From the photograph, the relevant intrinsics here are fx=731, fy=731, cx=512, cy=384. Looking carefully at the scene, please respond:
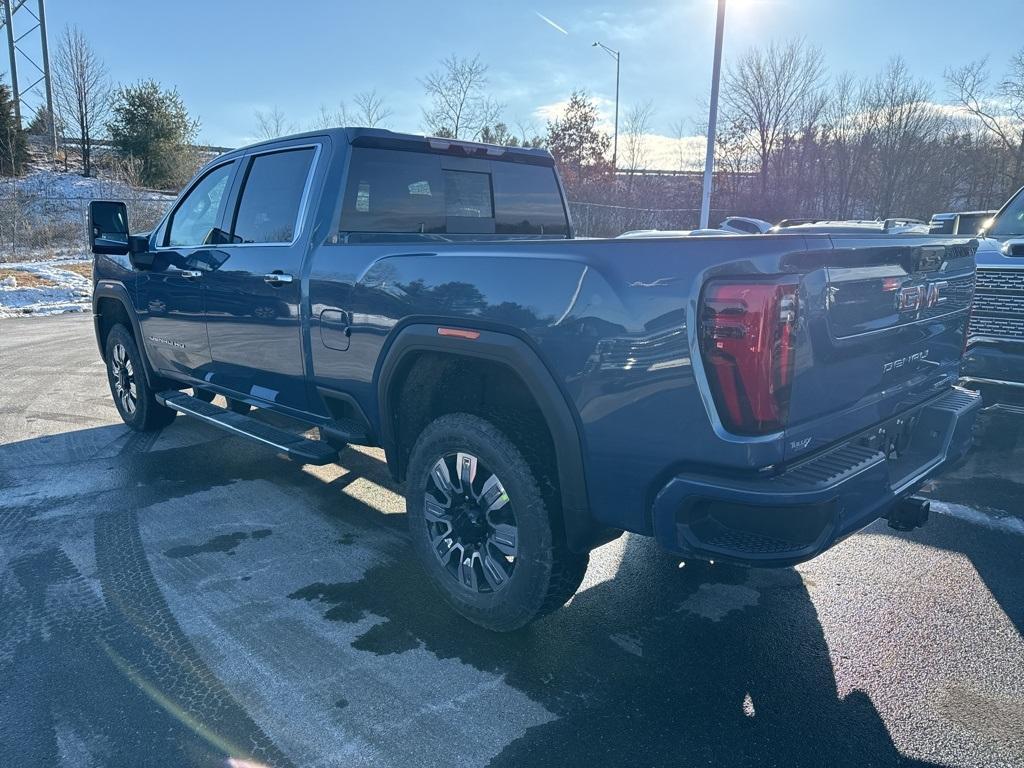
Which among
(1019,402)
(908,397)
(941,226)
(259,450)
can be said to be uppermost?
(941,226)

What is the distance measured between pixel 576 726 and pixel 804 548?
39.4 inches

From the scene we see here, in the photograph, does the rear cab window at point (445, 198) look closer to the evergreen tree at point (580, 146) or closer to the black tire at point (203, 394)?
the black tire at point (203, 394)

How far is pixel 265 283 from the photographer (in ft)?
13.3

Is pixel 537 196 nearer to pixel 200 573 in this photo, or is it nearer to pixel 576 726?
pixel 200 573

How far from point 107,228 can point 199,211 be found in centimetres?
84

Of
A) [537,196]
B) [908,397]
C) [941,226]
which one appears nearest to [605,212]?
[941,226]

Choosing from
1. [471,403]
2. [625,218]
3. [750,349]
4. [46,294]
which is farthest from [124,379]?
[625,218]

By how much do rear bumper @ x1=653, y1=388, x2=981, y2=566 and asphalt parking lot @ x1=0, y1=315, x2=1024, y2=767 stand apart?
70 centimetres

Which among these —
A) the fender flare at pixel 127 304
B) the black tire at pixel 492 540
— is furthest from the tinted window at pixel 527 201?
the fender flare at pixel 127 304

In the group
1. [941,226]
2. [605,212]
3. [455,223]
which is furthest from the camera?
[605,212]

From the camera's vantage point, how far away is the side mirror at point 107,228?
527cm

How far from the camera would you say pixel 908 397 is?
9.82 feet

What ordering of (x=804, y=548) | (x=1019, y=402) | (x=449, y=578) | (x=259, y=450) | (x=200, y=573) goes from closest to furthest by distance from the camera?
(x=804, y=548), (x=449, y=578), (x=200, y=573), (x=1019, y=402), (x=259, y=450)

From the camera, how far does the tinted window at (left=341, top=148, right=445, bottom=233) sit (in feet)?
13.0
